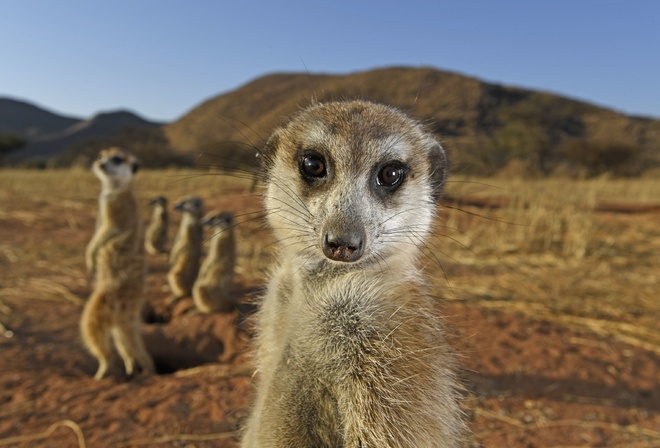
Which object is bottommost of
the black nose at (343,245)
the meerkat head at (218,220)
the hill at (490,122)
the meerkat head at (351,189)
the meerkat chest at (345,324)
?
the meerkat head at (218,220)

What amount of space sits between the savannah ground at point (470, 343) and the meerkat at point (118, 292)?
184 millimetres

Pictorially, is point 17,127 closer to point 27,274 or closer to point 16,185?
point 16,185

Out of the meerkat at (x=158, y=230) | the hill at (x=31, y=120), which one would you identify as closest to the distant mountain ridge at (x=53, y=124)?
the hill at (x=31, y=120)

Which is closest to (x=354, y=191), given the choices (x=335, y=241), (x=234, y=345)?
(x=335, y=241)

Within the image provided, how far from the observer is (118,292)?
13.3 feet

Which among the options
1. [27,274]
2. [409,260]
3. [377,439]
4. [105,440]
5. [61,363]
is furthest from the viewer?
[27,274]

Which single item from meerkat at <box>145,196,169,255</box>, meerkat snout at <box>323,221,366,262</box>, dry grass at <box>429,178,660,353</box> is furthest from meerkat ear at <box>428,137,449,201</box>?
meerkat at <box>145,196,169,255</box>

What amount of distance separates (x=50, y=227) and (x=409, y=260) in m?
8.00

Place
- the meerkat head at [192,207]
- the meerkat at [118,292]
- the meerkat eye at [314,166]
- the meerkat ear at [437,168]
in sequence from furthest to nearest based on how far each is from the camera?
the meerkat head at [192,207] < the meerkat at [118,292] < the meerkat ear at [437,168] < the meerkat eye at [314,166]

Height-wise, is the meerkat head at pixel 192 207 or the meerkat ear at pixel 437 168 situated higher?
the meerkat ear at pixel 437 168

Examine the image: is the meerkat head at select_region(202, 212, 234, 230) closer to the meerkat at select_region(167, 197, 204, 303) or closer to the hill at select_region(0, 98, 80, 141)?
the meerkat at select_region(167, 197, 204, 303)

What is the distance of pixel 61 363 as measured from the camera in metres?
3.89

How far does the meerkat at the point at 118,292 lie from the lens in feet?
12.8

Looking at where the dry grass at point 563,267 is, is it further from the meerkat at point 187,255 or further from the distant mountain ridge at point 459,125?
the distant mountain ridge at point 459,125
